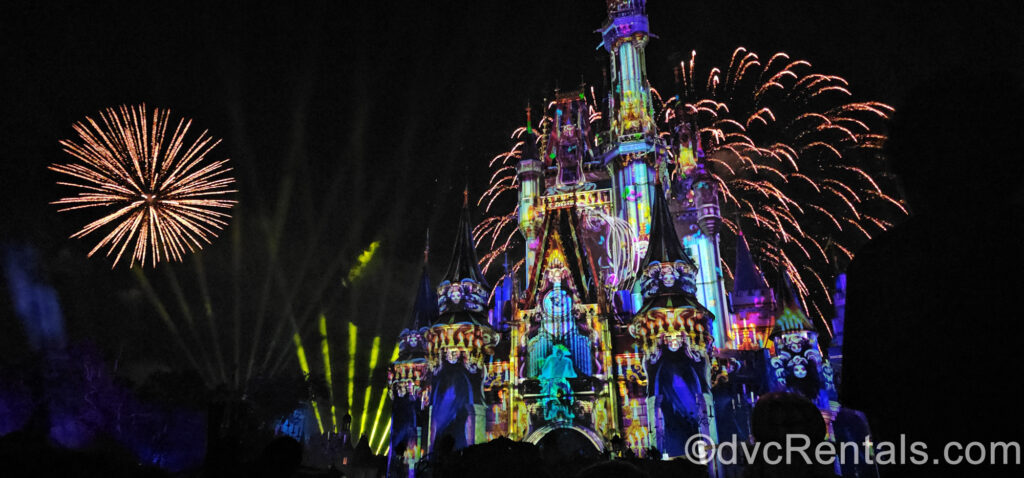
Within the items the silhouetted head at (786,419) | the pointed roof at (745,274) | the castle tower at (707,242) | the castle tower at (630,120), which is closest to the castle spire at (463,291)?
the castle tower at (630,120)

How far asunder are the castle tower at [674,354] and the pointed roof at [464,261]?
9.08 m

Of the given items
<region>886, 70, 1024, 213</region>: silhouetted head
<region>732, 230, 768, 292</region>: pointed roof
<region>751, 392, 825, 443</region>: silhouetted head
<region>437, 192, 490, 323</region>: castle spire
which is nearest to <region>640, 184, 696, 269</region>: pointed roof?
<region>437, 192, 490, 323</region>: castle spire

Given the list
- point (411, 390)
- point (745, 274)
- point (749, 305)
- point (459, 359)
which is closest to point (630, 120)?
point (745, 274)

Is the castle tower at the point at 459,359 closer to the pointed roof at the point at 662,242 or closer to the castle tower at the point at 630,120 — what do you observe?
the pointed roof at the point at 662,242

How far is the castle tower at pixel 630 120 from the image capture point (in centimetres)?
3631

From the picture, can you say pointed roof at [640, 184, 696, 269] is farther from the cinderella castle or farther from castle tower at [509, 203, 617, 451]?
castle tower at [509, 203, 617, 451]

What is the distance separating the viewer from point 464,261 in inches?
1192

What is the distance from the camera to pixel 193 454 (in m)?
31.7

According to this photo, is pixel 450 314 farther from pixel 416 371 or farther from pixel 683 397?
pixel 683 397

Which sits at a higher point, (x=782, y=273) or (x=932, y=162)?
(x=782, y=273)

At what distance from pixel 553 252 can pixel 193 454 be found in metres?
24.3

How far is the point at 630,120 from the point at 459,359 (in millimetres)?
21665

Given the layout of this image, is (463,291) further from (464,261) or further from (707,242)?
(707,242)

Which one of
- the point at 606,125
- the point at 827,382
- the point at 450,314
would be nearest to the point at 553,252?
the point at 450,314
